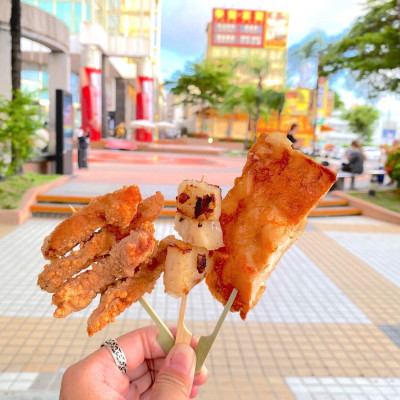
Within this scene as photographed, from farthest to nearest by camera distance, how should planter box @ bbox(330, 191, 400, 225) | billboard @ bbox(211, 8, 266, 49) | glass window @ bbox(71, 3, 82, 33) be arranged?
billboard @ bbox(211, 8, 266, 49) → glass window @ bbox(71, 3, 82, 33) → planter box @ bbox(330, 191, 400, 225)

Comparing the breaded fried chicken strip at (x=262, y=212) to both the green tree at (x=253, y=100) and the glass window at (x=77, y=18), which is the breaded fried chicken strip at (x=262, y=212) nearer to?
the green tree at (x=253, y=100)

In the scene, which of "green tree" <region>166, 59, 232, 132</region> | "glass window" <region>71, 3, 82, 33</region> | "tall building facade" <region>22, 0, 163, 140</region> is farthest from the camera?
"green tree" <region>166, 59, 232, 132</region>

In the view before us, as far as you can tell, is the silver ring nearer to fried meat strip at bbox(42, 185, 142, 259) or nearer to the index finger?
the index finger

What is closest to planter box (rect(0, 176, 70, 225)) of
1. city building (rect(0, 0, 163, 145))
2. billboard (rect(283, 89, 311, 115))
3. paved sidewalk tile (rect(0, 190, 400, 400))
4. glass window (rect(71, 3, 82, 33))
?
paved sidewalk tile (rect(0, 190, 400, 400))

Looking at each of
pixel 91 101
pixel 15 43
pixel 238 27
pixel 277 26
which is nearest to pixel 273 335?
pixel 15 43

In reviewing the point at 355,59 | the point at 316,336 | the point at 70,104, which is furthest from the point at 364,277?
the point at 355,59

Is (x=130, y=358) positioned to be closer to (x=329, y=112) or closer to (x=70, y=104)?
(x=70, y=104)

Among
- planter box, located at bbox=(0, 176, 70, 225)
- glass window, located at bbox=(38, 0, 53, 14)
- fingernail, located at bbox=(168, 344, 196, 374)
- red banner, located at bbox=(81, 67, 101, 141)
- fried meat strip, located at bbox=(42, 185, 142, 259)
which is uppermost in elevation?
glass window, located at bbox=(38, 0, 53, 14)

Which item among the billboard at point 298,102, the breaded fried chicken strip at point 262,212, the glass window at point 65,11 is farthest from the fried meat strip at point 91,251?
the billboard at point 298,102

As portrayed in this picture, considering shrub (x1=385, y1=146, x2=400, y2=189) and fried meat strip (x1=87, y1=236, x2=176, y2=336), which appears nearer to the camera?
fried meat strip (x1=87, y1=236, x2=176, y2=336)
